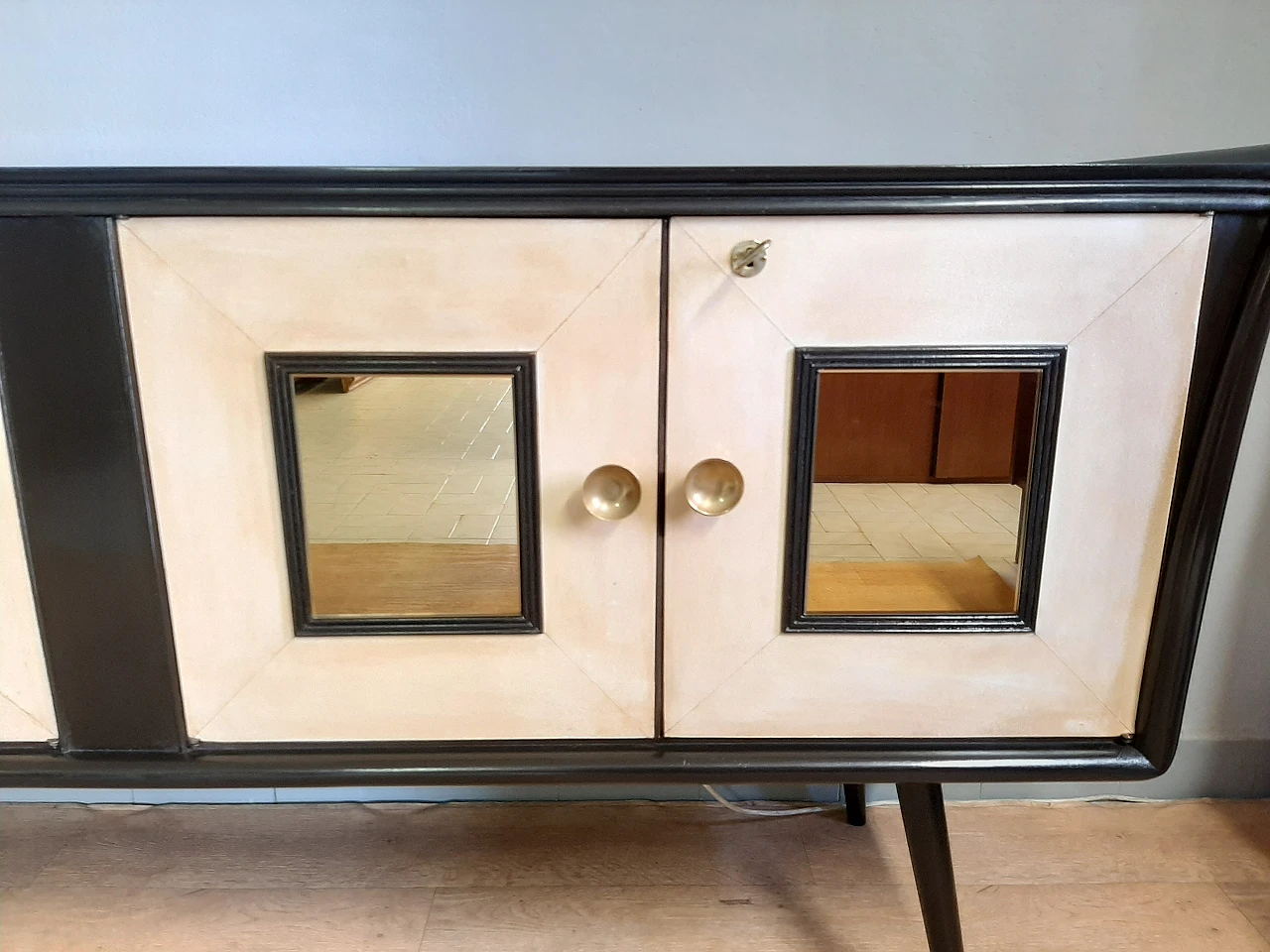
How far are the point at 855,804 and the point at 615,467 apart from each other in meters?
0.71

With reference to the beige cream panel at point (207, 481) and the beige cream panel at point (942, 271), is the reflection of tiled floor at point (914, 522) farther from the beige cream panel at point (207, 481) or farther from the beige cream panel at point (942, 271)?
the beige cream panel at point (207, 481)

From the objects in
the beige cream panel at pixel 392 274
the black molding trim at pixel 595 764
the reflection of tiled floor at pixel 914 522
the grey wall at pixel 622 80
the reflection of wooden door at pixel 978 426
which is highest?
the grey wall at pixel 622 80

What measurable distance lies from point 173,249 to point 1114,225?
588 millimetres

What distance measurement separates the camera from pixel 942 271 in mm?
549

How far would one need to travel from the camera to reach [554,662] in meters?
0.61

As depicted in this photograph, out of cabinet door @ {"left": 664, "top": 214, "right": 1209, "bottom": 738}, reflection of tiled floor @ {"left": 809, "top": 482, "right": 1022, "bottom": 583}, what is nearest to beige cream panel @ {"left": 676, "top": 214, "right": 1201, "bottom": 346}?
cabinet door @ {"left": 664, "top": 214, "right": 1209, "bottom": 738}

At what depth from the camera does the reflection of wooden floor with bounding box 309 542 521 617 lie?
23.8 inches

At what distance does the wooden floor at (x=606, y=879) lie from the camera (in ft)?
2.97

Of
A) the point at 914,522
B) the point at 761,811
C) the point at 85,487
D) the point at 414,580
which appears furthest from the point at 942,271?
the point at 761,811

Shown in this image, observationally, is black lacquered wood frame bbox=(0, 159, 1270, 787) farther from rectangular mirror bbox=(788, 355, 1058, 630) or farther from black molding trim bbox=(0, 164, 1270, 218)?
rectangular mirror bbox=(788, 355, 1058, 630)

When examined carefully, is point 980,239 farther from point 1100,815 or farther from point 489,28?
point 1100,815

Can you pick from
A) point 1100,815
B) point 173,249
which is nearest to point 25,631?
point 173,249

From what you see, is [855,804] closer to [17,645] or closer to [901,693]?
[901,693]

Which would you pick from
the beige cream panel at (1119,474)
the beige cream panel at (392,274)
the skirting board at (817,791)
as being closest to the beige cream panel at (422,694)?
the beige cream panel at (392,274)
